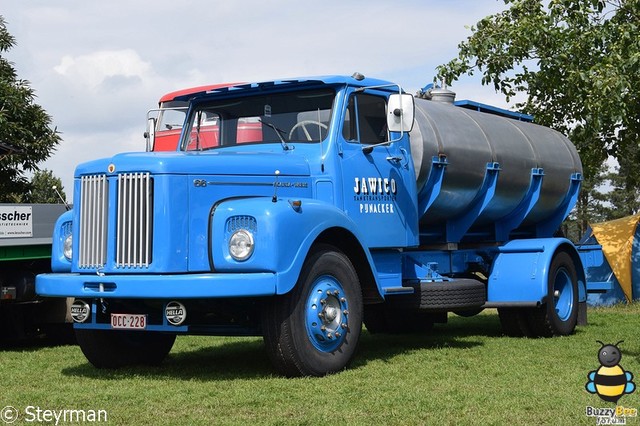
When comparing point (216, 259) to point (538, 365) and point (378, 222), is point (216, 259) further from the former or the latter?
point (538, 365)

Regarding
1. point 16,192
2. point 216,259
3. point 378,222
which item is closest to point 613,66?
point 378,222

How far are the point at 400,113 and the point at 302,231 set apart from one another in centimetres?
188

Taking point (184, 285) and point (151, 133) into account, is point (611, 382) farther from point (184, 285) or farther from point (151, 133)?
point (151, 133)

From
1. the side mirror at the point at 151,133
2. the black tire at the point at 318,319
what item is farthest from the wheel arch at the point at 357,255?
the side mirror at the point at 151,133

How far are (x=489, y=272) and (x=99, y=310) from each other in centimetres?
555

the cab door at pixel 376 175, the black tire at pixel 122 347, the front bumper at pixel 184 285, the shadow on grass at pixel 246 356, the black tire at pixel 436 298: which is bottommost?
the shadow on grass at pixel 246 356

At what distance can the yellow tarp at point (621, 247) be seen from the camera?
16.9m

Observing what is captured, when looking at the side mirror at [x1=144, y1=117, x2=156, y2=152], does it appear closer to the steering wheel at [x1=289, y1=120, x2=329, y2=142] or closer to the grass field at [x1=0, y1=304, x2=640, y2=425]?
the steering wheel at [x1=289, y1=120, x2=329, y2=142]

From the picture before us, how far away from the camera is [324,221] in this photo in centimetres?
846

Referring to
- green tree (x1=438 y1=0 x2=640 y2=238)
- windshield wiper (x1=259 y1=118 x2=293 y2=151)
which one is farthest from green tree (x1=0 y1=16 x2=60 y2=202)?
windshield wiper (x1=259 y1=118 x2=293 y2=151)

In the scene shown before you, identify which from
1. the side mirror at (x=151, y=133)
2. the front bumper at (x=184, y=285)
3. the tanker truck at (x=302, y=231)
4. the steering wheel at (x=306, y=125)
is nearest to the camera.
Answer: the front bumper at (x=184, y=285)

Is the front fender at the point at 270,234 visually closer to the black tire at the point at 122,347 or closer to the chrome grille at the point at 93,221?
the chrome grille at the point at 93,221

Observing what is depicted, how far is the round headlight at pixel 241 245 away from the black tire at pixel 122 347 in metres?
1.80

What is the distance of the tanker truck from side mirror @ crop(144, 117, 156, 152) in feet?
0.08
